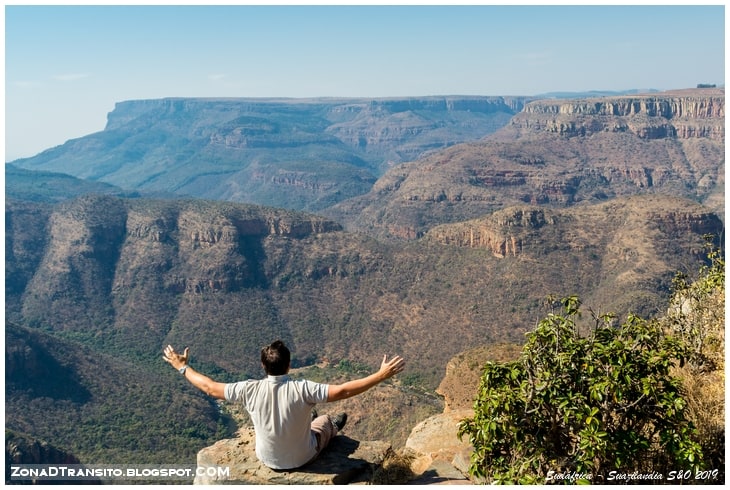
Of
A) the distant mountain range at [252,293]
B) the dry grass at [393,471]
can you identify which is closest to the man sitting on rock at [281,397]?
the dry grass at [393,471]

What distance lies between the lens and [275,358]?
10.6 metres

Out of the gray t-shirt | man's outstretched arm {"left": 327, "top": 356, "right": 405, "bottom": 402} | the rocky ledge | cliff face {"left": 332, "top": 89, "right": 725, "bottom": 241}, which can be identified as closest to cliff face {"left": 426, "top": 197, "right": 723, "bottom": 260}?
cliff face {"left": 332, "top": 89, "right": 725, "bottom": 241}

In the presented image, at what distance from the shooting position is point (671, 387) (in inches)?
444

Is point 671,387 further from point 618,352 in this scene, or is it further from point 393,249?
point 393,249

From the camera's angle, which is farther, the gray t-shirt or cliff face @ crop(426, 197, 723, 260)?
cliff face @ crop(426, 197, 723, 260)

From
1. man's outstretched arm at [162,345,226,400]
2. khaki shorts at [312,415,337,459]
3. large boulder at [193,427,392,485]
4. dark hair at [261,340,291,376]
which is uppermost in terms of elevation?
dark hair at [261,340,291,376]

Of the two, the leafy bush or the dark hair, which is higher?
the dark hair

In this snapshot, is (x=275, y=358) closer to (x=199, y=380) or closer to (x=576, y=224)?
(x=199, y=380)

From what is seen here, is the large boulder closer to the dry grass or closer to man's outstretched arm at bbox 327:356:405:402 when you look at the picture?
the dry grass

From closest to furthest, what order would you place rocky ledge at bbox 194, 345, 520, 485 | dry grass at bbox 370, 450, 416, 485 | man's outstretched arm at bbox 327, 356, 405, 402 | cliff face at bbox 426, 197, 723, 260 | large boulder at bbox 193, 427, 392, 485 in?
man's outstretched arm at bbox 327, 356, 405, 402
large boulder at bbox 193, 427, 392, 485
rocky ledge at bbox 194, 345, 520, 485
dry grass at bbox 370, 450, 416, 485
cliff face at bbox 426, 197, 723, 260

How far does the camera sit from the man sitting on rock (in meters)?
10.6

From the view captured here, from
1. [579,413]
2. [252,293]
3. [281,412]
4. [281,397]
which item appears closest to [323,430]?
[281,412]

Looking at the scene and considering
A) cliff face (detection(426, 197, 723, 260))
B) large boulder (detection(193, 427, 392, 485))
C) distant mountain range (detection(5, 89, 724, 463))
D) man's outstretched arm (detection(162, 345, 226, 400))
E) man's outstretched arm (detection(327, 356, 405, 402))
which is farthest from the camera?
cliff face (detection(426, 197, 723, 260))

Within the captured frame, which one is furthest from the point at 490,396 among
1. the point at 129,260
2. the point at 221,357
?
the point at 129,260
